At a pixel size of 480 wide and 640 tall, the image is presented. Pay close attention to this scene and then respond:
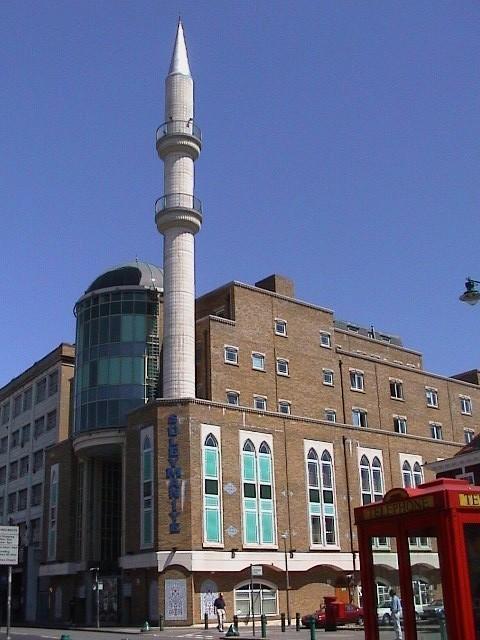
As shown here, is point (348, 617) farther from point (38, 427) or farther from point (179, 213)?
point (38, 427)

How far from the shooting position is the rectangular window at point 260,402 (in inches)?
2050

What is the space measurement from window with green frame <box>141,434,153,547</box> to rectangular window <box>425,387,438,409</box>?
2912 cm

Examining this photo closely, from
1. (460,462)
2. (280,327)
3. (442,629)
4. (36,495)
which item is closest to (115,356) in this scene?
(280,327)

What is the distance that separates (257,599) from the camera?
43.8 metres

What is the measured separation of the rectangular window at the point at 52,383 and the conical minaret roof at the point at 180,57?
27.1 m

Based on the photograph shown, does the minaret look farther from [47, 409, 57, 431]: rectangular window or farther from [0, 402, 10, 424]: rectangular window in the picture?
[0, 402, 10, 424]: rectangular window

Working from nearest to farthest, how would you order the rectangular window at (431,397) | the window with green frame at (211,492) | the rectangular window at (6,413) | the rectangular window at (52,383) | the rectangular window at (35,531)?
the window with green frame at (211,492), the rectangular window at (35,531), the rectangular window at (431,397), the rectangular window at (52,383), the rectangular window at (6,413)

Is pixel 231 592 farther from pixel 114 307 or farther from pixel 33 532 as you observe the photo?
pixel 33 532

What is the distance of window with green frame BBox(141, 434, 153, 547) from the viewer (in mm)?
43069

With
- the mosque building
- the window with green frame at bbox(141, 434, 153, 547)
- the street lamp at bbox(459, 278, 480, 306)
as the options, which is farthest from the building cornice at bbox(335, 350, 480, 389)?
the street lamp at bbox(459, 278, 480, 306)

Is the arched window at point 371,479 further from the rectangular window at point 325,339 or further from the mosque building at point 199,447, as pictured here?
the rectangular window at point 325,339

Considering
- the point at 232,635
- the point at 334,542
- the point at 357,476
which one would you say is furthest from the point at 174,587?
the point at 357,476

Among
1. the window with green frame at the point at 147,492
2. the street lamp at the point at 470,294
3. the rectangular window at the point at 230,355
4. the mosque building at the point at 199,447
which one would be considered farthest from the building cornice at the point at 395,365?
the street lamp at the point at 470,294

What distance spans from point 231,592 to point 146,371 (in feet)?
49.3
